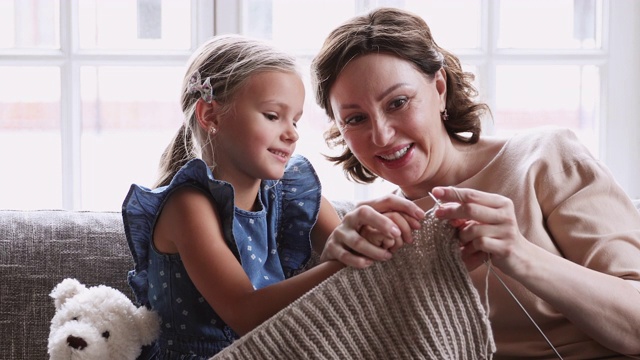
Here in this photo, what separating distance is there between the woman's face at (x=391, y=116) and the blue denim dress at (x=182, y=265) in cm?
21

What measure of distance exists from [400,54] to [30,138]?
4.81 feet

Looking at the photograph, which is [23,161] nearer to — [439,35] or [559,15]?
[439,35]

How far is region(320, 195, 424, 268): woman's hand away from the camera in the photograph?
4.25 ft

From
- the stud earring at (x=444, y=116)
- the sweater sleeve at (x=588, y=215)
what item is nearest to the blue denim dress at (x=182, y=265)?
the stud earring at (x=444, y=116)

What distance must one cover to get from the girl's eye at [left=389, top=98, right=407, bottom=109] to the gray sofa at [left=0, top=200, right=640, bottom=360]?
0.70m

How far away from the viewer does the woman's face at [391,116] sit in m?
1.66

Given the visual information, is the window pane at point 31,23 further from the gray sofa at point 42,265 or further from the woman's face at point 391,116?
the woman's face at point 391,116

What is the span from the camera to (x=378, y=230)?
129 centimetres

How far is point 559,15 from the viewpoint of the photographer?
2.69m

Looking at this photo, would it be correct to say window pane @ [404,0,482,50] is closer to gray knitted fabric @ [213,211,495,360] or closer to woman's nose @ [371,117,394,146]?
woman's nose @ [371,117,394,146]

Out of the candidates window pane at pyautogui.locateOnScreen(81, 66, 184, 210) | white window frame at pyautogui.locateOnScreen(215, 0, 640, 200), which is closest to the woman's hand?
white window frame at pyautogui.locateOnScreen(215, 0, 640, 200)

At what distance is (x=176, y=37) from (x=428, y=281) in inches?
62.7

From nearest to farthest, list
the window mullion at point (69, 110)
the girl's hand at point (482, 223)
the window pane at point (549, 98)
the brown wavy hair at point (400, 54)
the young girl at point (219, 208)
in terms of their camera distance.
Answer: the girl's hand at point (482, 223), the young girl at point (219, 208), the brown wavy hair at point (400, 54), the window mullion at point (69, 110), the window pane at point (549, 98)

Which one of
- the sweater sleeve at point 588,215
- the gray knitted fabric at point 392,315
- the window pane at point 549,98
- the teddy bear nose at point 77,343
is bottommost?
the teddy bear nose at point 77,343
